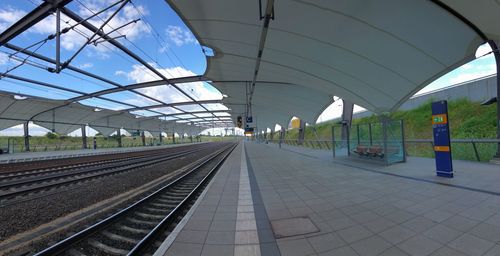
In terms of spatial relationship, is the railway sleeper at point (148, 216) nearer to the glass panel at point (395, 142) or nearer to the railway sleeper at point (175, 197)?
the railway sleeper at point (175, 197)

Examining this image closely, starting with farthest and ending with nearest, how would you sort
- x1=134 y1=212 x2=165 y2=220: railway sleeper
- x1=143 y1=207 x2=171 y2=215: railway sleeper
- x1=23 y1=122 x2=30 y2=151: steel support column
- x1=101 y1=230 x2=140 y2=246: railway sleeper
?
x1=23 y1=122 x2=30 y2=151: steel support column
x1=143 y1=207 x2=171 y2=215: railway sleeper
x1=134 y1=212 x2=165 y2=220: railway sleeper
x1=101 y1=230 x2=140 y2=246: railway sleeper

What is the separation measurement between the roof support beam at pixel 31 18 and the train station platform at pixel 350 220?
31.3 feet

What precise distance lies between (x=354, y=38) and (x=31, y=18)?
1338 cm

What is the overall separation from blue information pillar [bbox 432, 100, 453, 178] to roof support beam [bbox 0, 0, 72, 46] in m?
13.8

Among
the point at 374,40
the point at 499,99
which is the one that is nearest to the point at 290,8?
the point at 374,40

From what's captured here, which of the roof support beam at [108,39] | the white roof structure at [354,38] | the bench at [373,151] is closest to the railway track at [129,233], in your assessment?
the white roof structure at [354,38]

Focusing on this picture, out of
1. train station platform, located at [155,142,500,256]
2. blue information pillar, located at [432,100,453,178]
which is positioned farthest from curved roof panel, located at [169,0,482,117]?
train station platform, located at [155,142,500,256]

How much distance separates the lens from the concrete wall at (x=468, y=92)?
48.7ft

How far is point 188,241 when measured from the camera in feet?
10.7

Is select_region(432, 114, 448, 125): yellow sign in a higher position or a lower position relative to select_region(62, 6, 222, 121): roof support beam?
lower

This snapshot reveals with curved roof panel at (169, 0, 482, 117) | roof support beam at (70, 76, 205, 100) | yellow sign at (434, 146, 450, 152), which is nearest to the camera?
curved roof panel at (169, 0, 482, 117)

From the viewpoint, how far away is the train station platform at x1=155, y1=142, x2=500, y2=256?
292 centimetres

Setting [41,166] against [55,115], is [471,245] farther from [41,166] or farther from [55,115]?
[55,115]

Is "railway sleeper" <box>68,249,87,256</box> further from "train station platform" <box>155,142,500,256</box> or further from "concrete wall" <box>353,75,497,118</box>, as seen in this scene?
"concrete wall" <box>353,75,497,118</box>
